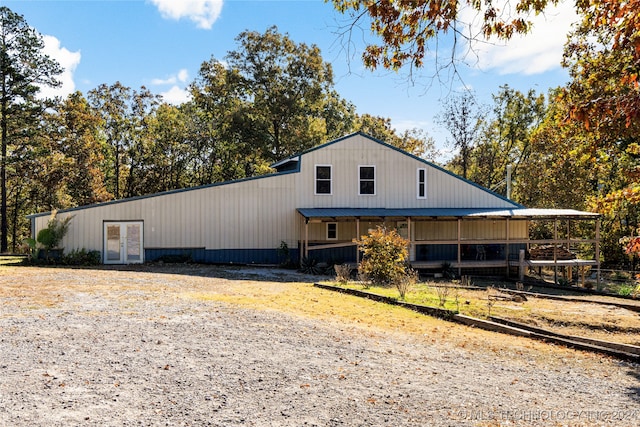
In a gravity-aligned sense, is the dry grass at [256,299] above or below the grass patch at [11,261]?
below

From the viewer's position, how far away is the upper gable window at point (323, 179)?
23.3m

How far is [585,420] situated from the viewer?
495cm

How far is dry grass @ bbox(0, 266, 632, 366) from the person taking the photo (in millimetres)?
8367

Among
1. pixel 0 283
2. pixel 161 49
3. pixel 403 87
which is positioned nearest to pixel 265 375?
pixel 403 87

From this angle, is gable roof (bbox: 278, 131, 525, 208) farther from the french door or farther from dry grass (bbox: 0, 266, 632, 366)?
→ dry grass (bbox: 0, 266, 632, 366)

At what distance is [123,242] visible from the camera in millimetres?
21266

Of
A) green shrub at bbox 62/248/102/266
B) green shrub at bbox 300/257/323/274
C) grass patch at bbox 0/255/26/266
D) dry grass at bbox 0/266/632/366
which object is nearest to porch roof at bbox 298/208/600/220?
green shrub at bbox 300/257/323/274

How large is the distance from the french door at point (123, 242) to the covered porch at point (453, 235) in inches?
274

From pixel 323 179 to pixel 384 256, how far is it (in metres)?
8.75

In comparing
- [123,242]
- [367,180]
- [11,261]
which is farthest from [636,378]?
[11,261]

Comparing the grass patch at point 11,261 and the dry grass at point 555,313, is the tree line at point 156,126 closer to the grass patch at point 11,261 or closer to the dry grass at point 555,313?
the grass patch at point 11,261

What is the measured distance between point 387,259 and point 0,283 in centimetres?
1082

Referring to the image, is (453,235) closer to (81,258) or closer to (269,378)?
(81,258)

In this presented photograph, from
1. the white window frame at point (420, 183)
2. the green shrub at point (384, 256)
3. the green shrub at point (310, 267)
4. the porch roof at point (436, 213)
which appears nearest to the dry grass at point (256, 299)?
the green shrub at point (384, 256)
